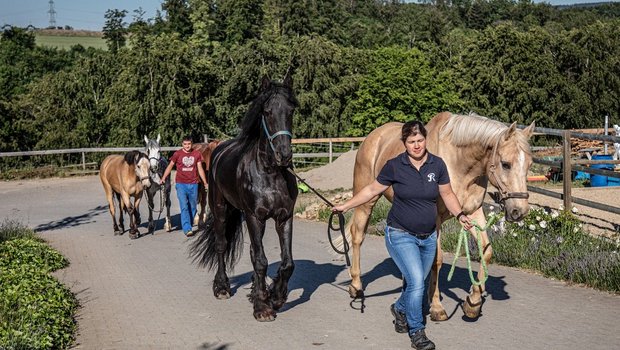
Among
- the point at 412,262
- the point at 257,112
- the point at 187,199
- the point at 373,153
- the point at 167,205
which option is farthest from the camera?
the point at 167,205

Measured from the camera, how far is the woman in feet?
21.1

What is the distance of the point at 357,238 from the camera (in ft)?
29.0

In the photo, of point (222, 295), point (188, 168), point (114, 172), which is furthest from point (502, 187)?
point (114, 172)

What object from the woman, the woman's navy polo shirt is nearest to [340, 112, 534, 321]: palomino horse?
the woman

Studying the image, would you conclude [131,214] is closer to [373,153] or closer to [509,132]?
[373,153]

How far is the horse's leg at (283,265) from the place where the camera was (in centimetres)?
820

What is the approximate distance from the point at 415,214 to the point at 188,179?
9247 millimetres

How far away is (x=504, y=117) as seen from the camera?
157ft

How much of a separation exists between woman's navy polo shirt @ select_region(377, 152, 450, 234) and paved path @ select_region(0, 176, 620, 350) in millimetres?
1175

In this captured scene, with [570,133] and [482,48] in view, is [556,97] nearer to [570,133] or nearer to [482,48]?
[482,48]

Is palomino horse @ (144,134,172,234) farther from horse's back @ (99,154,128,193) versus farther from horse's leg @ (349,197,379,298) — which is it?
horse's leg @ (349,197,379,298)

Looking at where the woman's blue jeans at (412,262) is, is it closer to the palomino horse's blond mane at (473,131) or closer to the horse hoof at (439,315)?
the horse hoof at (439,315)

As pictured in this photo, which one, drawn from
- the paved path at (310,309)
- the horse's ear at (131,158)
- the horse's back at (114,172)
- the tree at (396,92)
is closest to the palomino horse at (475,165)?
the paved path at (310,309)

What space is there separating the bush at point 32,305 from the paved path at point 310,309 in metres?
0.25
